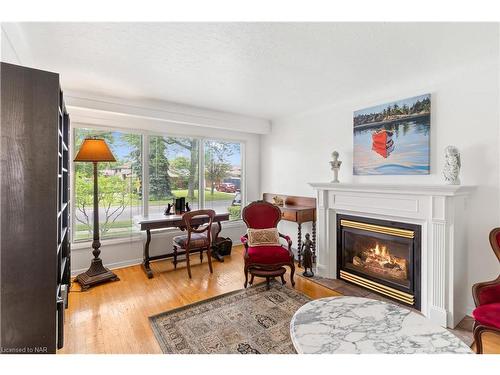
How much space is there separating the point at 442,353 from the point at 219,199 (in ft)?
12.5

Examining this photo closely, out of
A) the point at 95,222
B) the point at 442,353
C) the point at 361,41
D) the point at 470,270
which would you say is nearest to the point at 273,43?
the point at 361,41

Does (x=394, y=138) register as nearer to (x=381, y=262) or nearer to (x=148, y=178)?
(x=381, y=262)

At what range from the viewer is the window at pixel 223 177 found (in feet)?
14.9

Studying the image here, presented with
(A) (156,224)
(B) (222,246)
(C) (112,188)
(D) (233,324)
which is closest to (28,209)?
(D) (233,324)

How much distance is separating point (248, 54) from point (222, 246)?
9.83 feet

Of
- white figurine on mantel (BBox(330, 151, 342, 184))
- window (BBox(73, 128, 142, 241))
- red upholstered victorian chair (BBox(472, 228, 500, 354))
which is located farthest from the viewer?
window (BBox(73, 128, 142, 241))

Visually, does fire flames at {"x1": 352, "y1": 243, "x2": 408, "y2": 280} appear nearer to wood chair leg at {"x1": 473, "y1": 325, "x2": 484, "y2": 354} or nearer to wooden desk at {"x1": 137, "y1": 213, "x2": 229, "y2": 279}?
wood chair leg at {"x1": 473, "y1": 325, "x2": 484, "y2": 354}

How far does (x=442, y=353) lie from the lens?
128cm

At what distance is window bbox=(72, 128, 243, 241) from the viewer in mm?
3477

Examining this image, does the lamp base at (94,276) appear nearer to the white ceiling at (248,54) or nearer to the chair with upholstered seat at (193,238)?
the chair with upholstered seat at (193,238)

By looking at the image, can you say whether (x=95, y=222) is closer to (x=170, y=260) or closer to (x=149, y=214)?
(x=149, y=214)

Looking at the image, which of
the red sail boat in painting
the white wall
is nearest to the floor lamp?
the white wall

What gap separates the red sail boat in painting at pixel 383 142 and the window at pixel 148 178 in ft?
8.43

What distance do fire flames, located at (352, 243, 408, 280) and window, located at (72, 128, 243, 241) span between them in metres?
2.50
